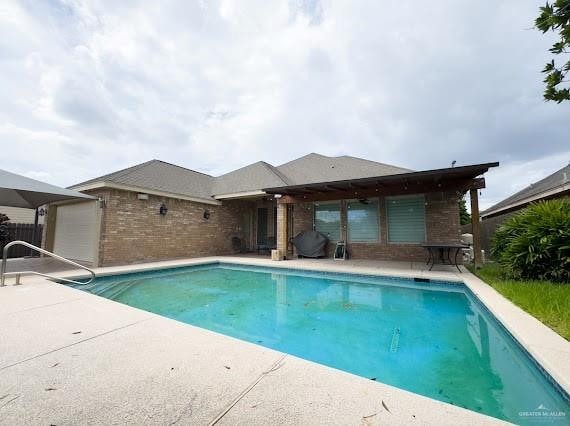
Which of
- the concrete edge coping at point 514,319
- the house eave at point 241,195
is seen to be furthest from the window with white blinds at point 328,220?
the concrete edge coping at point 514,319

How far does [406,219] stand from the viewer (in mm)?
9195

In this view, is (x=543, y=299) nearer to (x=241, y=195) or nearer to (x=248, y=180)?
(x=241, y=195)

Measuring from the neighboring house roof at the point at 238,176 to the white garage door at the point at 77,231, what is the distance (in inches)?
38.4

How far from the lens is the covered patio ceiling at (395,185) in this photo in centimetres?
664

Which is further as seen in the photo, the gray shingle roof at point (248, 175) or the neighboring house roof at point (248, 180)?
the neighboring house roof at point (248, 180)

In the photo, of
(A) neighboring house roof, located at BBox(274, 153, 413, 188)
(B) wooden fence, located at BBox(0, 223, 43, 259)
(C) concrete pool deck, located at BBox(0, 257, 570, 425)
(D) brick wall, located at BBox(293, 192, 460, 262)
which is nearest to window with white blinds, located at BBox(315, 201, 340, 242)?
(D) brick wall, located at BBox(293, 192, 460, 262)

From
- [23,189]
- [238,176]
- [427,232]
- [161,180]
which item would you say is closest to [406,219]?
[427,232]

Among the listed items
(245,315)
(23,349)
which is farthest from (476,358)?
(23,349)

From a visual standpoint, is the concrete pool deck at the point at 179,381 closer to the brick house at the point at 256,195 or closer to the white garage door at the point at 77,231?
the brick house at the point at 256,195

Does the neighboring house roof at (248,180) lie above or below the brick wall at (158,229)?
above

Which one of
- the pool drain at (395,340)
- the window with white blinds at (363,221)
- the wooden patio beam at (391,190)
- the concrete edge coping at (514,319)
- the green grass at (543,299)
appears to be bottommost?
the pool drain at (395,340)

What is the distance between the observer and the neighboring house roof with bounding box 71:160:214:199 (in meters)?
8.64

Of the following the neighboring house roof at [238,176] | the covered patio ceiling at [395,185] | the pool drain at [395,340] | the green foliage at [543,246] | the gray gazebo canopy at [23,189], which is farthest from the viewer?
the neighboring house roof at [238,176]

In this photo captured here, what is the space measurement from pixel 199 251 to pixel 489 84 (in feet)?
40.1
